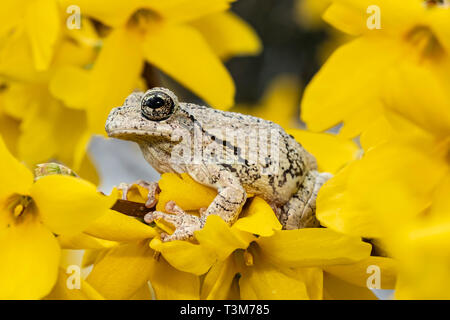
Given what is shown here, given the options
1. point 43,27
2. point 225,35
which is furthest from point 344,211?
point 225,35

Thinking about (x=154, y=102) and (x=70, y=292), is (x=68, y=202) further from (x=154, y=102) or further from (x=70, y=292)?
(x=154, y=102)

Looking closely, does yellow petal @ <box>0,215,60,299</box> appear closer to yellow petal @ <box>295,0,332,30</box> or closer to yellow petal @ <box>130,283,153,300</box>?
yellow petal @ <box>130,283,153,300</box>

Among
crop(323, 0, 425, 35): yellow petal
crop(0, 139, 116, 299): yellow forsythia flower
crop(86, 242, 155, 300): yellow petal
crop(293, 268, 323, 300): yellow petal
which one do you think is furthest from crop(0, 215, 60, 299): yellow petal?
crop(323, 0, 425, 35): yellow petal

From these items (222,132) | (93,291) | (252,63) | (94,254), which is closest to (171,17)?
(222,132)

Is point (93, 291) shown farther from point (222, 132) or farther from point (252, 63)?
point (252, 63)

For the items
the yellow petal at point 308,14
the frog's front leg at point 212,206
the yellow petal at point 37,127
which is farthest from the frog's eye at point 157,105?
the yellow petal at point 308,14
